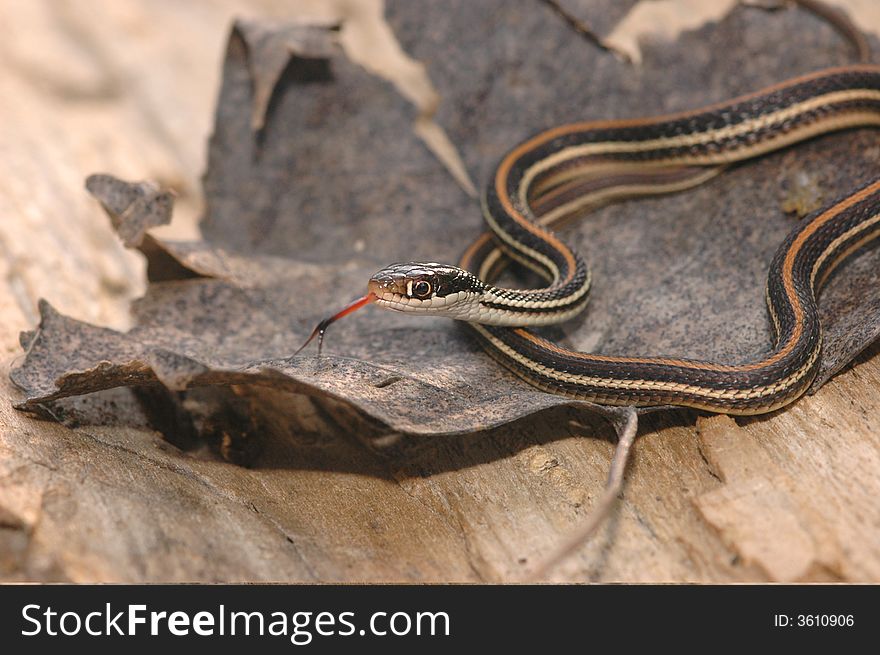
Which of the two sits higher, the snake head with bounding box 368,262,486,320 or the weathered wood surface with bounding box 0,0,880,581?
the snake head with bounding box 368,262,486,320

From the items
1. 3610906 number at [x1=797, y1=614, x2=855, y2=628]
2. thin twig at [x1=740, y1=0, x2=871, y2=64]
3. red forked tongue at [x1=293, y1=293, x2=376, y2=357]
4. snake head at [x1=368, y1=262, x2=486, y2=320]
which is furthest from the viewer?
thin twig at [x1=740, y1=0, x2=871, y2=64]

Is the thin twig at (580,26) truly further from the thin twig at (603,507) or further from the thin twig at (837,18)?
the thin twig at (603,507)

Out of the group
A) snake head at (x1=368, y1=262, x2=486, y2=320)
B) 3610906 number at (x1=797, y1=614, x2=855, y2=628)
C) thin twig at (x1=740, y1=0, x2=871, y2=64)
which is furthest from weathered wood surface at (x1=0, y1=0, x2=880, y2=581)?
thin twig at (x1=740, y1=0, x2=871, y2=64)

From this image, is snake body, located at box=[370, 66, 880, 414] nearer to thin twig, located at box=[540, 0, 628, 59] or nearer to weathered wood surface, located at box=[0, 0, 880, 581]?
weathered wood surface, located at box=[0, 0, 880, 581]

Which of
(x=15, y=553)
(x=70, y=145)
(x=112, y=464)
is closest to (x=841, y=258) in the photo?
(x=112, y=464)

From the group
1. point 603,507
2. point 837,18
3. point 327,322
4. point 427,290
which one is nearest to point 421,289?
point 427,290

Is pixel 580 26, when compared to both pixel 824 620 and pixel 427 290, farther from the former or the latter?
pixel 824 620
